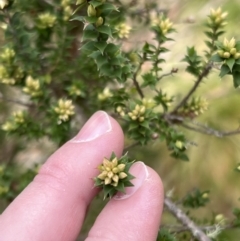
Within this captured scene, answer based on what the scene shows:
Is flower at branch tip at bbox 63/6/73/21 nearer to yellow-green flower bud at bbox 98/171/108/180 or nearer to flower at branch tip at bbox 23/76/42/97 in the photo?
flower at branch tip at bbox 23/76/42/97

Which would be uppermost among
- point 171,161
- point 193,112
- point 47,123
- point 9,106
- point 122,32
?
point 122,32

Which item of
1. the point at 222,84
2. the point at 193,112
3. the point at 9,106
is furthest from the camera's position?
the point at 222,84

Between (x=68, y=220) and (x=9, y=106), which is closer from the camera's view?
(x=68, y=220)

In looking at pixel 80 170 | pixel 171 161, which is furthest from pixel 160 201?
pixel 171 161

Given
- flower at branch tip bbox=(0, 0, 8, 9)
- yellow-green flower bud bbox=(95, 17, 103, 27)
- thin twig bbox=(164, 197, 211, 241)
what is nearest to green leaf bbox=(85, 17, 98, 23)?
yellow-green flower bud bbox=(95, 17, 103, 27)

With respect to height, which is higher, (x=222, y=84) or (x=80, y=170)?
(x=80, y=170)

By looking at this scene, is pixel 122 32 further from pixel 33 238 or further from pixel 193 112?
pixel 33 238
